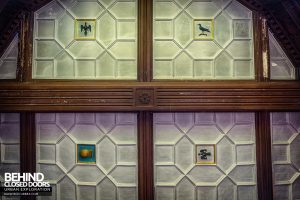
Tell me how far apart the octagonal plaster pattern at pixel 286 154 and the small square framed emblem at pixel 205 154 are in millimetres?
577

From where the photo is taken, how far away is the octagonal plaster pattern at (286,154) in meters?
2.15

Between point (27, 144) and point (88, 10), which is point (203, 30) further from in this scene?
point (27, 144)

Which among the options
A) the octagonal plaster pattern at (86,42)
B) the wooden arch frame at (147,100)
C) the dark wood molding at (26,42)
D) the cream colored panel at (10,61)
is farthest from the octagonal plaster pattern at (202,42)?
the cream colored panel at (10,61)

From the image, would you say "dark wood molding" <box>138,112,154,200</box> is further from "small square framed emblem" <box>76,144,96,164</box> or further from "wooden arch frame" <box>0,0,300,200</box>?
"small square framed emblem" <box>76,144,96,164</box>

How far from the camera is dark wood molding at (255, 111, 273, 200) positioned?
211cm

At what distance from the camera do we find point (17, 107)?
207cm

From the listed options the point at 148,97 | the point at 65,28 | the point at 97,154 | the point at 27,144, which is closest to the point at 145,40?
the point at 148,97

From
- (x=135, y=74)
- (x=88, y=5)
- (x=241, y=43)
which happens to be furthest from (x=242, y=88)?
(x=88, y=5)

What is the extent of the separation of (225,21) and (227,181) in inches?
60.4

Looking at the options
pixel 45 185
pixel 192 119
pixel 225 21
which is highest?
pixel 225 21

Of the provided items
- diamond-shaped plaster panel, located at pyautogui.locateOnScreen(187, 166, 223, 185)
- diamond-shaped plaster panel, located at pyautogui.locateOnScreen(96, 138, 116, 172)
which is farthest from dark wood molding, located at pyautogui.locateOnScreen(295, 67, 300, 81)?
diamond-shaped plaster panel, located at pyautogui.locateOnScreen(96, 138, 116, 172)

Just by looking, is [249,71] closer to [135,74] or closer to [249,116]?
[249,116]

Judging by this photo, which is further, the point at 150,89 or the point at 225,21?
the point at 225,21

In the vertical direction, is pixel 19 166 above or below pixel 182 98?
below
